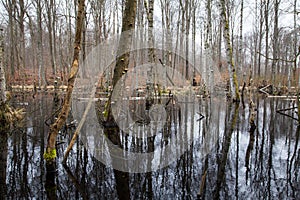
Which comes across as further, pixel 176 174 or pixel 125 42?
pixel 125 42

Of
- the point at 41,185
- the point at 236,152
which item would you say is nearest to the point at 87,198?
the point at 41,185

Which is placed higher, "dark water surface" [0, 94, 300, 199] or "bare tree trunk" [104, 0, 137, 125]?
"bare tree trunk" [104, 0, 137, 125]

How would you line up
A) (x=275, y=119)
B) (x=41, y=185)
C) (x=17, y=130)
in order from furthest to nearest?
1. (x=275, y=119)
2. (x=17, y=130)
3. (x=41, y=185)

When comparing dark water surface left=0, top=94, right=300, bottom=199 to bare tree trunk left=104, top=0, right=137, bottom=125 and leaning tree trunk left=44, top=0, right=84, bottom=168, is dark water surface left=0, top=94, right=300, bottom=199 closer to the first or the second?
leaning tree trunk left=44, top=0, right=84, bottom=168

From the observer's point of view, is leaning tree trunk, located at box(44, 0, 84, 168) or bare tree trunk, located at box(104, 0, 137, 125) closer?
leaning tree trunk, located at box(44, 0, 84, 168)

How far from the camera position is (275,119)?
9.19 metres

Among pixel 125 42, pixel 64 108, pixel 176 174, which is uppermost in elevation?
pixel 125 42

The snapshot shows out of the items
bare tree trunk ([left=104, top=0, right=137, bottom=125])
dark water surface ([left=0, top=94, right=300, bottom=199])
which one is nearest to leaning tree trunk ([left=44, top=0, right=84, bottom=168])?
dark water surface ([left=0, top=94, right=300, bottom=199])

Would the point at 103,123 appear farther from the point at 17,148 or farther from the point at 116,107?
the point at 17,148

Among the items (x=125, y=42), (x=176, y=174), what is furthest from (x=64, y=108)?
(x=125, y=42)

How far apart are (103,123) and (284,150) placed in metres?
4.97

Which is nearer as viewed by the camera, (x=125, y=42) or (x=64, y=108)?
(x=64, y=108)

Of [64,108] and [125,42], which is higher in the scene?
[125,42]

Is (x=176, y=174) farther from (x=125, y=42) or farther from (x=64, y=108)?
(x=125, y=42)
